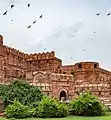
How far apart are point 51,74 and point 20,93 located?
716cm

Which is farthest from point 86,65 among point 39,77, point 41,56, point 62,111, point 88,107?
point 62,111

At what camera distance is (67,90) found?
1293 inches

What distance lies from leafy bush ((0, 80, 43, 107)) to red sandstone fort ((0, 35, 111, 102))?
90.4 inches

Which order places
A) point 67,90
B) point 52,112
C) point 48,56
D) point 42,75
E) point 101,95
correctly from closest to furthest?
point 52,112, point 101,95, point 67,90, point 42,75, point 48,56

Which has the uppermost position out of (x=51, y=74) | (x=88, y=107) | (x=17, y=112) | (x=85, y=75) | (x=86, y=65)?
(x=86, y=65)

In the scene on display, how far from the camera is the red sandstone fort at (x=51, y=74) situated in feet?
102

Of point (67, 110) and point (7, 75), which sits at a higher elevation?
point (7, 75)

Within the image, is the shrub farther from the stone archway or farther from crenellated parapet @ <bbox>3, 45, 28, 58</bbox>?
crenellated parapet @ <bbox>3, 45, 28, 58</bbox>

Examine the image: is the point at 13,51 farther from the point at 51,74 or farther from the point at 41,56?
the point at 51,74

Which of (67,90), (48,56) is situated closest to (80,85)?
(67,90)

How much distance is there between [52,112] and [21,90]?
18.6 feet

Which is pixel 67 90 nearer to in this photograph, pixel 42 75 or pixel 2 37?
pixel 42 75

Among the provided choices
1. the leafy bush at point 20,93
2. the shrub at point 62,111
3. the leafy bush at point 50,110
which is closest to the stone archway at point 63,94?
the leafy bush at point 20,93

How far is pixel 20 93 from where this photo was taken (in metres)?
26.3
